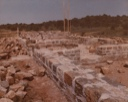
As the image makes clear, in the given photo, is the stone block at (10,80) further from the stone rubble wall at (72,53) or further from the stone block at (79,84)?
the stone rubble wall at (72,53)

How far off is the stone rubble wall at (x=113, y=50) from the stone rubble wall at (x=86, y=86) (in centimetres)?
394

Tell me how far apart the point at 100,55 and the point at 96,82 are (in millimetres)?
5234

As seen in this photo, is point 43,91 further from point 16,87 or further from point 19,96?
point 19,96

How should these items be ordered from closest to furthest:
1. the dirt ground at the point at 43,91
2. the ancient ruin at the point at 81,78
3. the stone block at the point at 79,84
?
the ancient ruin at the point at 81,78, the stone block at the point at 79,84, the dirt ground at the point at 43,91

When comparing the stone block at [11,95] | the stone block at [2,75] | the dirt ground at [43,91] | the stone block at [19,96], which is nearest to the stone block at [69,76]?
the dirt ground at [43,91]

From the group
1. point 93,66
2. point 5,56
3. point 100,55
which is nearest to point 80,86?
point 93,66

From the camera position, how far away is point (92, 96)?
2637mm

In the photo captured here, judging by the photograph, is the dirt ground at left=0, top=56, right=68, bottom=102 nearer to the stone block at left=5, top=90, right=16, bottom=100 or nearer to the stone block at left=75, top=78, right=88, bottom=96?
the stone block at left=5, top=90, right=16, bottom=100

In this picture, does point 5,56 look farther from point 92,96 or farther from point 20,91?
point 92,96

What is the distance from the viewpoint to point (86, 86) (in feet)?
9.33

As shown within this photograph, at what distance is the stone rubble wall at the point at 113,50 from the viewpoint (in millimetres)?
8016

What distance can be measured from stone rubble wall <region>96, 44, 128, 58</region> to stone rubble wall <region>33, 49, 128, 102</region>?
12.9 ft

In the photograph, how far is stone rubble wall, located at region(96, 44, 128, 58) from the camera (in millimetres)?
8016

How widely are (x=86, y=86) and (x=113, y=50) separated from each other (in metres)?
5.56
